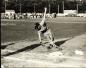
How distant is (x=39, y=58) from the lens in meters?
11.6

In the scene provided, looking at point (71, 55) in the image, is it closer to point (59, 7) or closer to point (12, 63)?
point (12, 63)

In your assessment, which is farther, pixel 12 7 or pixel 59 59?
pixel 12 7

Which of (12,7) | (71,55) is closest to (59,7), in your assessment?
(12,7)

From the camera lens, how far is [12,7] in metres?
88.6

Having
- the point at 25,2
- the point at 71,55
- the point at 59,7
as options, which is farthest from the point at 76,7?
the point at 71,55

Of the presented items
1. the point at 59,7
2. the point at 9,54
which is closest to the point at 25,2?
the point at 59,7

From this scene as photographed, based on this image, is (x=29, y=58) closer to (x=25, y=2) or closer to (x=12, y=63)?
(x=12, y=63)

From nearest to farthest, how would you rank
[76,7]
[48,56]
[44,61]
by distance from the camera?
[44,61]
[48,56]
[76,7]

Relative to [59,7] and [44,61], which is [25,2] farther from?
[44,61]

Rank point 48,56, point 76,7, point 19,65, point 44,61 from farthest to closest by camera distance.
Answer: point 76,7, point 48,56, point 44,61, point 19,65

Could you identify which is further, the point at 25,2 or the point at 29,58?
the point at 25,2

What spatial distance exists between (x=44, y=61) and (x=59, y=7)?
8135 centimetres

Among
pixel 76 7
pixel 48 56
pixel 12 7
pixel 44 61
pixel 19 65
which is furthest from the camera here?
pixel 76 7

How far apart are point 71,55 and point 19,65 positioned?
10.1 ft
